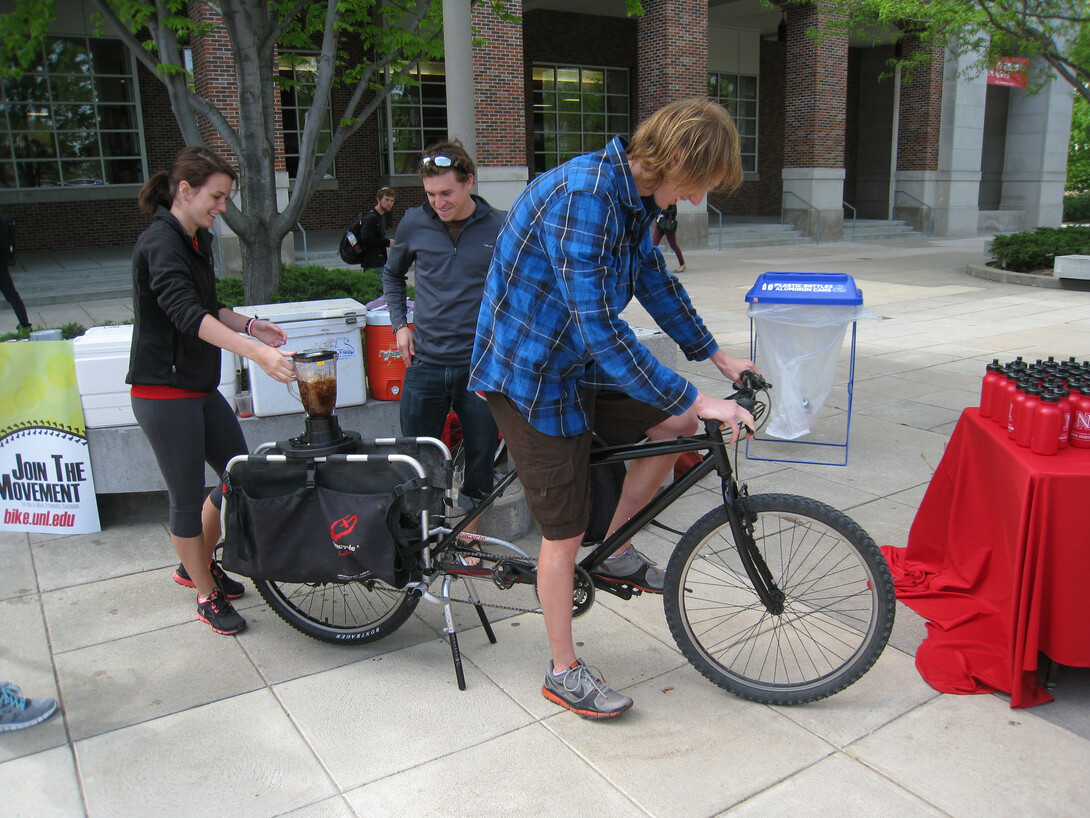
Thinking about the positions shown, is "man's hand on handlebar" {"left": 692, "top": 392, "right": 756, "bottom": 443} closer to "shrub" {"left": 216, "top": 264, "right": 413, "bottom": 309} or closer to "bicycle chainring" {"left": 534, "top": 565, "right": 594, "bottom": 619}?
"bicycle chainring" {"left": 534, "top": 565, "right": 594, "bottom": 619}

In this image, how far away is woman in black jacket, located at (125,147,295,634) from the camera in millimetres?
3176

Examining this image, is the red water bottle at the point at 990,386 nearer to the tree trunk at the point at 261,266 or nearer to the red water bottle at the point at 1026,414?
the red water bottle at the point at 1026,414

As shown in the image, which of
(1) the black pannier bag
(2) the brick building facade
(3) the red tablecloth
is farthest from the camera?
(2) the brick building facade

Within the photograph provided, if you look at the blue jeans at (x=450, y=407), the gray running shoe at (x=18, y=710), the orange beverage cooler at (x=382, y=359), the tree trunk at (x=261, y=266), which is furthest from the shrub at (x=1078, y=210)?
the gray running shoe at (x=18, y=710)

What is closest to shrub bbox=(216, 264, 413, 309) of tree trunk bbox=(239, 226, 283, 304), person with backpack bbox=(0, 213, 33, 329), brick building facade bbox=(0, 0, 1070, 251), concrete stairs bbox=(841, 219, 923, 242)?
tree trunk bbox=(239, 226, 283, 304)

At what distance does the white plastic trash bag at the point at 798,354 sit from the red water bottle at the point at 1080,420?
2.43 m

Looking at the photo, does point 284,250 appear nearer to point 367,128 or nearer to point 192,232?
point 367,128

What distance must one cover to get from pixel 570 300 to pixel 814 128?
23043 mm

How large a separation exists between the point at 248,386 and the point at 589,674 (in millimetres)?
2890

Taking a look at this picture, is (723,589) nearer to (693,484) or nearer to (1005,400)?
(693,484)

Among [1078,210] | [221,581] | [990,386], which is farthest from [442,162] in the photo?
[1078,210]

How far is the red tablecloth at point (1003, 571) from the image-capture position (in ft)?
9.59

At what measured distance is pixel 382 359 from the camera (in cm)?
501

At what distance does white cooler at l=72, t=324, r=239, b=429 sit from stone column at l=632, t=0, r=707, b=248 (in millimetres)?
17185
